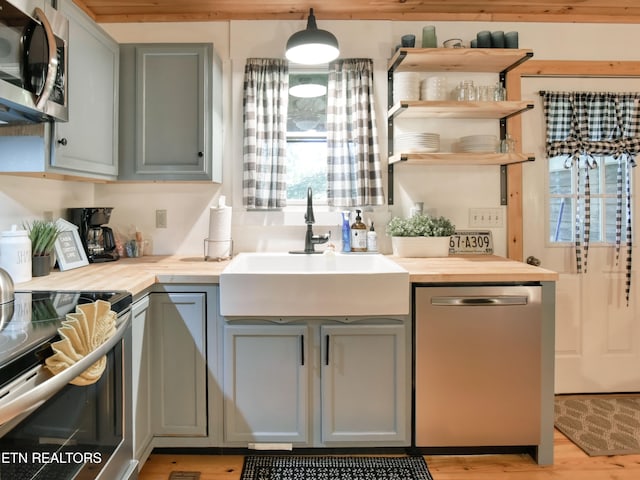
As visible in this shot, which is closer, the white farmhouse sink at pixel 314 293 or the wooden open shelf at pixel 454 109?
the white farmhouse sink at pixel 314 293

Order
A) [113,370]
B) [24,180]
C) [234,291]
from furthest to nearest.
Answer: [24,180]
[234,291]
[113,370]

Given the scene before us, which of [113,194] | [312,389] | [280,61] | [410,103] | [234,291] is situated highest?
[280,61]

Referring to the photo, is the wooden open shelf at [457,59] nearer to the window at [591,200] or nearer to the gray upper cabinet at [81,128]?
the window at [591,200]

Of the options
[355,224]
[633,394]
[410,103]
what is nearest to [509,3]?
[410,103]

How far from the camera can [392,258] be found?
2.42 m

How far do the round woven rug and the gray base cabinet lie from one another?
954 millimetres

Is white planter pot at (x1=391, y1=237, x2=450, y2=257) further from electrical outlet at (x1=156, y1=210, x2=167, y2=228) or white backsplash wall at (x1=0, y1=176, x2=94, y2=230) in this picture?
white backsplash wall at (x1=0, y1=176, x2=94, y2=230)

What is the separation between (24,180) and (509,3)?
2703 millimetres

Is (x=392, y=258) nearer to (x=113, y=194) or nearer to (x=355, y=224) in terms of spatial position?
(x=355, y=224)

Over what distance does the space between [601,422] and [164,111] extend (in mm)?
2822

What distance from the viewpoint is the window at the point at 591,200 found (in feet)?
8.81

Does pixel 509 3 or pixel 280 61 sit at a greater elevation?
pixel 509 3

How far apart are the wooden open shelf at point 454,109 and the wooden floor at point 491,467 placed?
5.67ft

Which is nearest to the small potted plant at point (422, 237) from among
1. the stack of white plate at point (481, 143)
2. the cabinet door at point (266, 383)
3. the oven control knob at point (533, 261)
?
the stack of white plate at point (481, 143)
